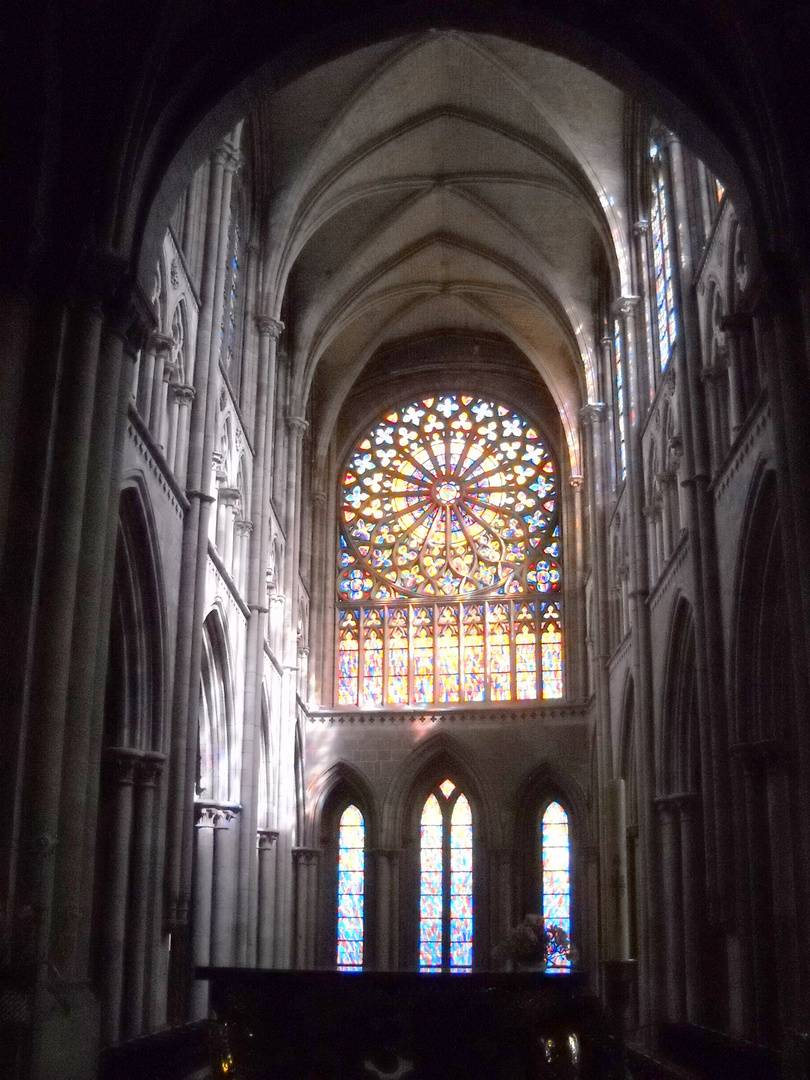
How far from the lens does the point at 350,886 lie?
940 inches

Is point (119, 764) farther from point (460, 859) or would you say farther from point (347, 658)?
point (347, 658)

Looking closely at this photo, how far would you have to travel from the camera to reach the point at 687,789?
14.9 metres

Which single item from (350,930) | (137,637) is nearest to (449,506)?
(350,930)

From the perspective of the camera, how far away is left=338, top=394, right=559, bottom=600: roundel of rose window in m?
25.7

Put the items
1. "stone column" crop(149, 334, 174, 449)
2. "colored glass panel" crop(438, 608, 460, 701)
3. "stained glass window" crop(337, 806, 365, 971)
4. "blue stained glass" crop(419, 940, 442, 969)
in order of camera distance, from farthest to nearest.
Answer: "colored glass panel" crop(438, 608, 460, 701) < "stained glass window" crop(337, 806, 365, 971) < "blue stained glass" crop(419, 940, 442, 969) < "stone column" crop(149, 334, 174, 449)

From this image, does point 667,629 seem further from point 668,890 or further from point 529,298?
point 529,298

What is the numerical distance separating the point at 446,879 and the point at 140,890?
1268 centimetres

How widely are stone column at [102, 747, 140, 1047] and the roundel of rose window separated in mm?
13970

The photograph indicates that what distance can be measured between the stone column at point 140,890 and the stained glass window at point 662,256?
7.98 metres

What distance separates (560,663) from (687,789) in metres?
9.68

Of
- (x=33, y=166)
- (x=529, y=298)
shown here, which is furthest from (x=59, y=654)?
(x=529, y=298)

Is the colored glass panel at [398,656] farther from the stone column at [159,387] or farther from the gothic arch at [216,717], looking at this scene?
the stone column at [159,387]

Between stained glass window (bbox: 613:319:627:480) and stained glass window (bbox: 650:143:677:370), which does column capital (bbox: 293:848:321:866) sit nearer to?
stained glass window (bbox: 613:319:627:480)

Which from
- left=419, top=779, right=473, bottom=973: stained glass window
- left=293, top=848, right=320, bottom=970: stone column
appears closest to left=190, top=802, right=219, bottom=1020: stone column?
left=293, top=848, right=320, bottom=970: stone column
